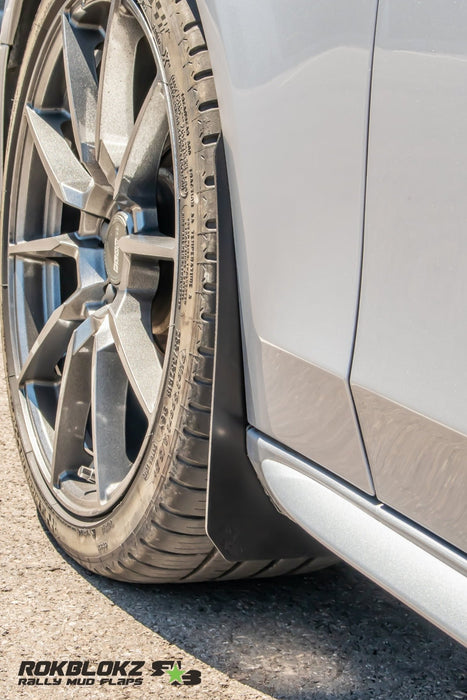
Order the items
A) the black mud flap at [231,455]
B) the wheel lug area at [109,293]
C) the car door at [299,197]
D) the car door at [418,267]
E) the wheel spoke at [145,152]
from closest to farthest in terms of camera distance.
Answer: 1. the car door at [418,267]
2. the car door at [299,197]
3. the black mud flap at [231,455]
4. the wheel spoke at [145,152]
5. the wheel lug area at [109,293]

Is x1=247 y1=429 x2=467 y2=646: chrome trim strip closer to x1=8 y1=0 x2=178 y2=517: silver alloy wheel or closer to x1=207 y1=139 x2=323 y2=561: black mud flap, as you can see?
x1=207 y1=139 x2=323 y2=561: black mud flap

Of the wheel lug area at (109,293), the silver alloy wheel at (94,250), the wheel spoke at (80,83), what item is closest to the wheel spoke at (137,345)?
the silver alloy wheel at (94,250)

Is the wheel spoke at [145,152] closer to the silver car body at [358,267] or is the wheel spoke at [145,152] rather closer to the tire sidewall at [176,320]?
the tire sidewall at [176,320]

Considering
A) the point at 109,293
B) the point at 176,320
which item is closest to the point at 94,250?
the point at 109,293

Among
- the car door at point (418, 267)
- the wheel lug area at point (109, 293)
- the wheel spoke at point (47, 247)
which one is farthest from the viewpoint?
the wheel spoke at point (47, 247)

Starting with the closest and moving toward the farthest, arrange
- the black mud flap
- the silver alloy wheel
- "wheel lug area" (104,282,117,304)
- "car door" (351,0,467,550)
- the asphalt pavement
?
"car door" (351,0,467,550) → the black mud flap → the asphalt pavement → the silver alloy wheel → "wheel lug area" (104,282,117,304)

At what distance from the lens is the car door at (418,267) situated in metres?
0.86

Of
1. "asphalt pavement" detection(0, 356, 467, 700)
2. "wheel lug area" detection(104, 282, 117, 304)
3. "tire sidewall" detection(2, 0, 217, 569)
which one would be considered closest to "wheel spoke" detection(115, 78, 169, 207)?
"tire sidewall" detection(2, 0, 217, 569)

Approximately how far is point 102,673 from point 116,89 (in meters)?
1.06

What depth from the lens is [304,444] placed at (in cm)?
117

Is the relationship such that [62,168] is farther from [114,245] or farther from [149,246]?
[149,246]

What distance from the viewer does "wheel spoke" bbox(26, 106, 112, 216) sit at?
1812mm

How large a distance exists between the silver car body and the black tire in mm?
54

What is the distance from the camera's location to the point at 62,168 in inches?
74.6
